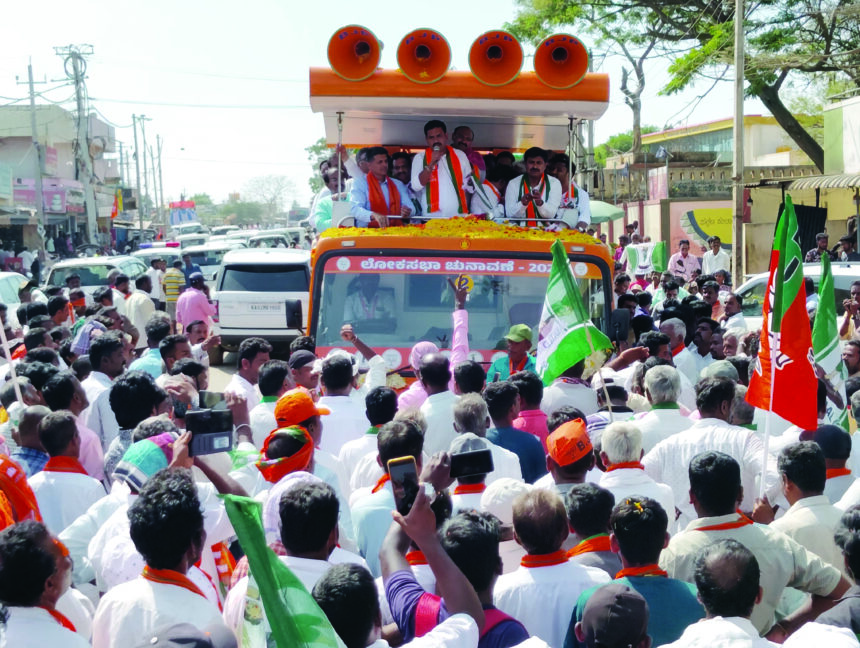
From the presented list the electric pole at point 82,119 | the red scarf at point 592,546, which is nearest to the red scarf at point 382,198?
the red scarf at point 592,546

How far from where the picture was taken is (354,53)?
309 inches

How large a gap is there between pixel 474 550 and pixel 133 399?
2.51 m

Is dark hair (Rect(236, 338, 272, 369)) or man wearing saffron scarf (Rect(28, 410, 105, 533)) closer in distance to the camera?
man wearing saffron scarf (Rect(28, 410, 105, 533))

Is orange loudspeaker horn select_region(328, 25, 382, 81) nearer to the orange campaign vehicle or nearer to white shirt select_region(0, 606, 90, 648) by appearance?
the orange campaign vehicle

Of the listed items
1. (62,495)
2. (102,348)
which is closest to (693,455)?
(62,495)

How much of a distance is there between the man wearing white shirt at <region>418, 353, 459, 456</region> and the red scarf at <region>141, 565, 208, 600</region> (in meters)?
2.49

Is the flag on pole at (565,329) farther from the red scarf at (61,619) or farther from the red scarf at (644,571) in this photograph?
the red scarf at (61,619)

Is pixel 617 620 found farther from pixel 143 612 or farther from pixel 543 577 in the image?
pixel 143 612

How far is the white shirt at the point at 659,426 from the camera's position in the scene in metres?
5.40

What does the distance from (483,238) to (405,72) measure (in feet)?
4.99

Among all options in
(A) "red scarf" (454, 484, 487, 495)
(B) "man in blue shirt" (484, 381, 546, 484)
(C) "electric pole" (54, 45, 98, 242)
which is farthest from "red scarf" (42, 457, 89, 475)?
(C) "electric pole" (54, 45, 98, 242)

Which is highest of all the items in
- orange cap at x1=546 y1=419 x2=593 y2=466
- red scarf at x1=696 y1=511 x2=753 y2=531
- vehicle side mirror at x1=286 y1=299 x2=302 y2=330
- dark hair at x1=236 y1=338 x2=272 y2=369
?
vehicle side mirror at x1=286 y1=299 x2=302 y2=330

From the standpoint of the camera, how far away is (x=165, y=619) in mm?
3117

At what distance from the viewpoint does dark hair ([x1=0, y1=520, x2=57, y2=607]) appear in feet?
9.71
